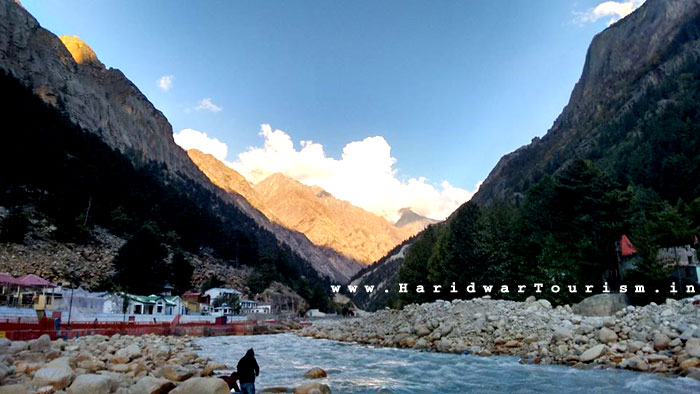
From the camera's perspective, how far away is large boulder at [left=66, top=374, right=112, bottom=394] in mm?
11448

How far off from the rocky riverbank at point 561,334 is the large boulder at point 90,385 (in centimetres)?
2009

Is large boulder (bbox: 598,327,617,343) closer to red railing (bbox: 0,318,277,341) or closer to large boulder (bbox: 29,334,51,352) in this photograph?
large boulder (bbox: 29,334,51,352)

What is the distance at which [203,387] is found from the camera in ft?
36.0

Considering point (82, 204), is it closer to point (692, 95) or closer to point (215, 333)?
point (215, 333)

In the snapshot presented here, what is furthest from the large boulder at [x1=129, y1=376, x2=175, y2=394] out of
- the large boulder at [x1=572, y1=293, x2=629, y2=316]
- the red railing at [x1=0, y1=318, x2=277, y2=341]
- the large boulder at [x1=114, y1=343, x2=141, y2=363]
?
the large boulder at [x1=572, y1=293, x2=629, y2=316]

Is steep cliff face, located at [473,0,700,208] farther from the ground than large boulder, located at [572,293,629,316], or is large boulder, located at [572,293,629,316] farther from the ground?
steep cliff face, located at [473,0,700,208]

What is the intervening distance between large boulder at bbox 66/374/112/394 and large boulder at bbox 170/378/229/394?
2143 millimetres

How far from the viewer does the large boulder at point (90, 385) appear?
11.4 m

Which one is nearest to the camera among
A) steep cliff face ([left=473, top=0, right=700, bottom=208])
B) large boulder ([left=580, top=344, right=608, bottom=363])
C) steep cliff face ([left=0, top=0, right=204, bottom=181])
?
large boulder ([left=580, top=344, right=608, bottom=363])

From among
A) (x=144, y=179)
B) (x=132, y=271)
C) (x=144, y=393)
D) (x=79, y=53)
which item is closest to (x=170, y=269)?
(x=132, y=271)

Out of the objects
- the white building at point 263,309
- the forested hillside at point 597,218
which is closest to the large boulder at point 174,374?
the forested hillside at point 597,218

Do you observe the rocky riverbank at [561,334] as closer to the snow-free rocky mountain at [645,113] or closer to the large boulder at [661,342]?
the large boulder at [661,342]

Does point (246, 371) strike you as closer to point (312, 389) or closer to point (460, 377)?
point (312, 389)

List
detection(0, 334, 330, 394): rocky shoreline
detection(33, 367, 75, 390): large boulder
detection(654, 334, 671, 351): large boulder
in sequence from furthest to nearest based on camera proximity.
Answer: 1. detection(654, 334, 671, 351): large boulder
2. detection(33, 367, 75, 390): large boulder
3. detection(0, 334, 330, 394): rocky shoreline
